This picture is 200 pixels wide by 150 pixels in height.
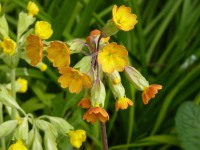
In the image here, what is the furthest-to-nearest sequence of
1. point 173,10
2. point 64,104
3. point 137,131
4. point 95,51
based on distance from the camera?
point 173,10, point 137,131, point 64,104, point 95,51

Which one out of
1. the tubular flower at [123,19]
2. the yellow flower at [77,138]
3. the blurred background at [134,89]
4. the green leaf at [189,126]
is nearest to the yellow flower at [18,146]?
the yellow flower at [77,138]

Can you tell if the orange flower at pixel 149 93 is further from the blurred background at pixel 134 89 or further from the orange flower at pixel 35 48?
the blurred background at pixel 134 89

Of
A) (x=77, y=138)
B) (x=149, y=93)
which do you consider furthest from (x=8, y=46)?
(x=149, y=93)

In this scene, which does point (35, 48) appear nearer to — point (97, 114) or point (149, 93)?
point (97, 114)

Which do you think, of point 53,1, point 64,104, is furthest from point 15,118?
point 53,1

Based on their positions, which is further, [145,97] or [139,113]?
[139,113]

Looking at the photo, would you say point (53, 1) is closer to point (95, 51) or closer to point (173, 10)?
point (173, 10)
